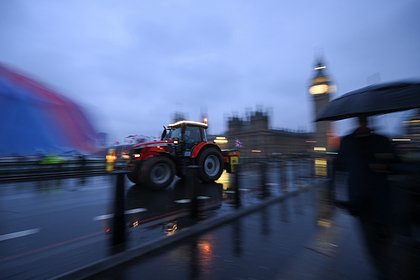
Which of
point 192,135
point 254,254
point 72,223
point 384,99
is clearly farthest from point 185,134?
point 384,99

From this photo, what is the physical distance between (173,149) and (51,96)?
21.8 feet

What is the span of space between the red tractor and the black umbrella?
22.0 ft

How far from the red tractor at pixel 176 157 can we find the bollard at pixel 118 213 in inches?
190

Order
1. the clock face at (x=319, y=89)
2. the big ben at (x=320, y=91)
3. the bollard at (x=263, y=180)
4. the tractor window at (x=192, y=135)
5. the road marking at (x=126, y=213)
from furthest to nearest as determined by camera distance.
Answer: the clock face at (x=319, y=89), the big ben at (x=320, y=91), the tractor window at (x=192, y=135), the bollard at (x=263, y=180), the road marking at (x=126, y=213)

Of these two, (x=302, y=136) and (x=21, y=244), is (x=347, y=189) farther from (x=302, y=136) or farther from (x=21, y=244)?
(x=302, y=136)

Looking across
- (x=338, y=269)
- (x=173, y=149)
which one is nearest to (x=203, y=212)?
(x=338, y=269)

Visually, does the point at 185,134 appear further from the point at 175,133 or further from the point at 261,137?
the point at 261,137

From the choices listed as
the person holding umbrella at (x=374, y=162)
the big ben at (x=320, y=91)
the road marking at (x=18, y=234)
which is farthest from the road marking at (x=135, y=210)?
the big ben at (x=320, y=91)

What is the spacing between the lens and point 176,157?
10094 millimetres

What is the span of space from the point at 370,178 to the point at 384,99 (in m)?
1.02

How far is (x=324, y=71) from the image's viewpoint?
64438 mm

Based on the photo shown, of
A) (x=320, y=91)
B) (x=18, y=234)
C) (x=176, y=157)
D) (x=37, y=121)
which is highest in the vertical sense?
(x=320, y=91)

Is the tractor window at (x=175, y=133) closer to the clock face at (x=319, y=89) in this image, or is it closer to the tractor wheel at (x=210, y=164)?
the tractor wheel at (x=210, y=164)

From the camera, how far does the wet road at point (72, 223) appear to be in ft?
11.4
